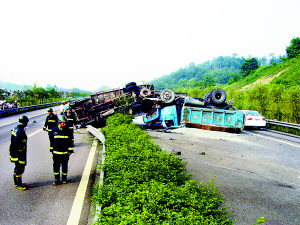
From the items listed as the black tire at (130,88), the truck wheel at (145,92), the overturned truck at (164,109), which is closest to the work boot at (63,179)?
the overturned truck at (164,109)

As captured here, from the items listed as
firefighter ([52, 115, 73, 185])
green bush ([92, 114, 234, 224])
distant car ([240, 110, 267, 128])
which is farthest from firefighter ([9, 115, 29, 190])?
distant car ([240, 110, 267, 128])

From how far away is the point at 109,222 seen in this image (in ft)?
7.84

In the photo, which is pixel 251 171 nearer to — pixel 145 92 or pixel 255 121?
pixel 255 121

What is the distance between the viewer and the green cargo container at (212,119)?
1259 cm

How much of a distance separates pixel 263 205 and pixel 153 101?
11213mm

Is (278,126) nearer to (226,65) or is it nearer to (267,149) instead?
(267,149)

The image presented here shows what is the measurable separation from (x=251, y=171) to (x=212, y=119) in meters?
→ 6.60

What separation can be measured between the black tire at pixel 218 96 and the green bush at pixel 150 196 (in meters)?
11.1

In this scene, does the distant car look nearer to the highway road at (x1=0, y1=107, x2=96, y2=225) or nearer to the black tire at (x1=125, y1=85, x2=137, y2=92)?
the black tire at (x1=125, y1=85, x2=137, y2=92)

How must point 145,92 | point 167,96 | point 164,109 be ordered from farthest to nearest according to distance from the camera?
point 145,92 < point 167,96 < point 164,109

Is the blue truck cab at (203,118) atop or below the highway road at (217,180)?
atop

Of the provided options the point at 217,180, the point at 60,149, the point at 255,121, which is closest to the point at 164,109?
the point at 255,121

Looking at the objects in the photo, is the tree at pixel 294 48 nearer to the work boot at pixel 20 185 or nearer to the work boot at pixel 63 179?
the work boot at pixel 63 179

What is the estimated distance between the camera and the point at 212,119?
1288 centimetres
